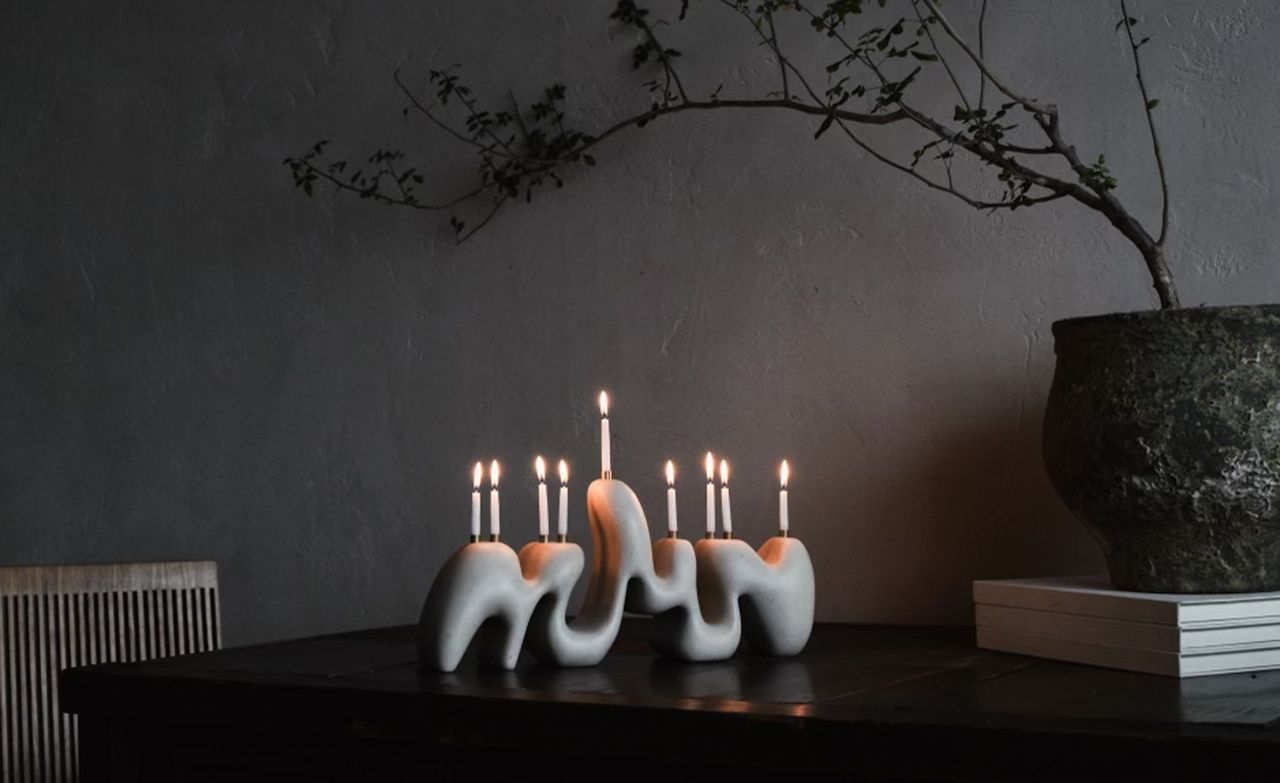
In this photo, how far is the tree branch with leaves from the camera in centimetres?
148

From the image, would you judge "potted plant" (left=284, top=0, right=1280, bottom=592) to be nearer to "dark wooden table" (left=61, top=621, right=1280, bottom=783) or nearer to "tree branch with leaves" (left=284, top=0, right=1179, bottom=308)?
"tree branch with leaves" (left=284, top=0, right=1179, bottom=308)

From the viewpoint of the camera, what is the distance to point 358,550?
7.02 ft

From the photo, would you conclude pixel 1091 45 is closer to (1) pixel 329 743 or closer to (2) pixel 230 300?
(1) pixel 329 743

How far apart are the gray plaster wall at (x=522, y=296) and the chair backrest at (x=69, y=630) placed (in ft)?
0.79

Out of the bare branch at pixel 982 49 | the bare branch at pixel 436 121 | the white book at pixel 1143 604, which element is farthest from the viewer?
the bare branch at pixel 436 121

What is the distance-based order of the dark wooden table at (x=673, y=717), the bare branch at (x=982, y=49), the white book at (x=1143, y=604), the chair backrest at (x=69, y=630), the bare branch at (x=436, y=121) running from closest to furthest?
the dark wooden table at (x=673, y=717), the white book at (x=1143, y=604), the bare branch at (x=982, y=49), the chair backrest at (x=69, y=630), the bare branch at (x=436, y=121)

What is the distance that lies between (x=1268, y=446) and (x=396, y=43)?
1322 mm

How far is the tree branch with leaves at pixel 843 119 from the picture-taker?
1479mm

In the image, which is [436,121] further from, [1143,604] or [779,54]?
[1143,604]

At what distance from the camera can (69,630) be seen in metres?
1.90

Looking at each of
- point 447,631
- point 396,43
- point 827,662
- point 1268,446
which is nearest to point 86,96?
point 396,43

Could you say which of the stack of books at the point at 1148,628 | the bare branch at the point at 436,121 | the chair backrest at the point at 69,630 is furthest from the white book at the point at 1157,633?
the chair backrest at the point at 69,630

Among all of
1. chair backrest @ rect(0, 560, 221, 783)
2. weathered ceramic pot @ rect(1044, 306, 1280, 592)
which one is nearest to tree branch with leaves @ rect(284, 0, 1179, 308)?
weathered ceramic pot @ rect(1044, 306, 1280, 592)

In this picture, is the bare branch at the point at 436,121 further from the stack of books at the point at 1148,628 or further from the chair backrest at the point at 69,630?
the stack of books at the point at 1148,628
